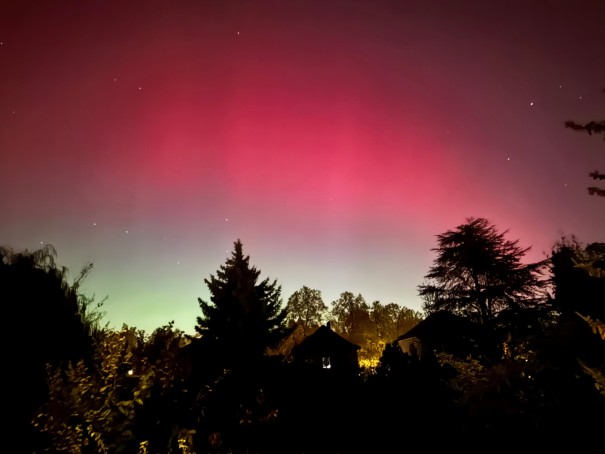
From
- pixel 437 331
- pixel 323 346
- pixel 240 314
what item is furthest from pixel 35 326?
pixel 437 331

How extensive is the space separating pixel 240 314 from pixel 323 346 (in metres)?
17.2

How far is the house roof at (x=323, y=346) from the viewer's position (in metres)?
42.4

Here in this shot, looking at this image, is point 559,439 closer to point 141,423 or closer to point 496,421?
point 496,421

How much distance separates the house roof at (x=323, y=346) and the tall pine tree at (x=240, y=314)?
1197cm

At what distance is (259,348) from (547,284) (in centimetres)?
2037

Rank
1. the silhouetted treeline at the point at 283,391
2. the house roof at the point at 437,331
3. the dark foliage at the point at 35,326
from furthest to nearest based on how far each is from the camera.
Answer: the house roof at the point at 437,331, the dark foliage at the point at 35,326, the silhouetted treeline at the point at 283,391

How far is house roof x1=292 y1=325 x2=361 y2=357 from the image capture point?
4240cm

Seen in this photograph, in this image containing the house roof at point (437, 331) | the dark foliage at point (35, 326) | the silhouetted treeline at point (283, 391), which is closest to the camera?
the silhouetted treeline at point (283, 391)

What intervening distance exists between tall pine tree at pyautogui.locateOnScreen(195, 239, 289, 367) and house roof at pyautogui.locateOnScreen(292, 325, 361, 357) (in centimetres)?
1197

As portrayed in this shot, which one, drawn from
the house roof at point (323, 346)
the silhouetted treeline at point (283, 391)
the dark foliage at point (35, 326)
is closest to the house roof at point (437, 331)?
the house roof at point (323, 346)

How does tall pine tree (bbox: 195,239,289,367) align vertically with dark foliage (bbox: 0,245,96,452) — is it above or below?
above

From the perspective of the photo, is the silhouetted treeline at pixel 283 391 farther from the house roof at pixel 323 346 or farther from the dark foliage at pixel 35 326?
the house roof at pixel 323 346

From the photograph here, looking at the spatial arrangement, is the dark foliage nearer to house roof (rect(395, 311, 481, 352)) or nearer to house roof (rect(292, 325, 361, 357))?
house roof (rect(292, 325, 361, 357))

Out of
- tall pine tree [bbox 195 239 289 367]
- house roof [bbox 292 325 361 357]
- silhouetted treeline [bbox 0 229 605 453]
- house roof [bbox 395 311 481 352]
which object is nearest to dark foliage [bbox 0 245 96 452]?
silhouetted treeline [bbox 0 229 605 453]
